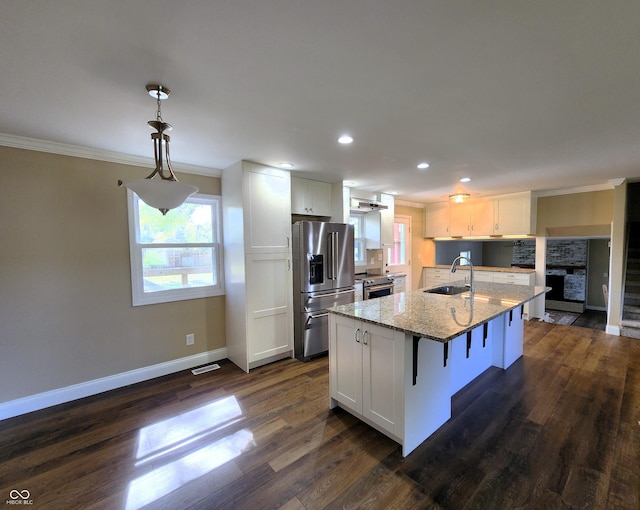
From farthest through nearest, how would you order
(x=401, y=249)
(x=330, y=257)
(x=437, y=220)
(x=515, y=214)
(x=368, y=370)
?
(x=437, y=220) < (x=401, y=249) < (x=515, y=214) < (x=330, y=257) < (x=368, y=370)

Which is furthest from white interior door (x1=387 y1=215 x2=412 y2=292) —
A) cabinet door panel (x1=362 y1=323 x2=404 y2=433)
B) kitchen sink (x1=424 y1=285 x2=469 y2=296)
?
cabinet door panel (x1=362 y1=323 x2=404 y2=433)

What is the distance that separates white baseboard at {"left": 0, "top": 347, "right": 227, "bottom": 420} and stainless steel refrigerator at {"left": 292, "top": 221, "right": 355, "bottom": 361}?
44.7 inches

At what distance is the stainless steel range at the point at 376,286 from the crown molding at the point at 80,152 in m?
2.80

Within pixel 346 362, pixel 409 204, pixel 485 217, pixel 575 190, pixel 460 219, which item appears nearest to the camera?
pixel 346 362

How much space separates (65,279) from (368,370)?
2889 mm

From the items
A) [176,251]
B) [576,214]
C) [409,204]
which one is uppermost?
[409,204]

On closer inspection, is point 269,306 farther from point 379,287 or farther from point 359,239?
point 359,239

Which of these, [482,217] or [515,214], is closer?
[515,214]

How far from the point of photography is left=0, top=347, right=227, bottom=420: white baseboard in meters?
2.46

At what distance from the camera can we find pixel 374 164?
10.8 feet

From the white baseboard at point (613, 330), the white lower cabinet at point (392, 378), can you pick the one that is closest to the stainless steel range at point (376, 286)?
the white lower cabinet at point (392, 378)

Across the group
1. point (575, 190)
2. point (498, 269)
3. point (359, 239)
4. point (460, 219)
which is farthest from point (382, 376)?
point (575, 190)

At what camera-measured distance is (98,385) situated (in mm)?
2801

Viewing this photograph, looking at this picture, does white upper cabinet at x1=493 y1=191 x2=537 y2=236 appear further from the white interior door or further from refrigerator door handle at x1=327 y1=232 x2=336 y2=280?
refrigerator door handle at x1=327 y1=232 x2=336 y2=280
